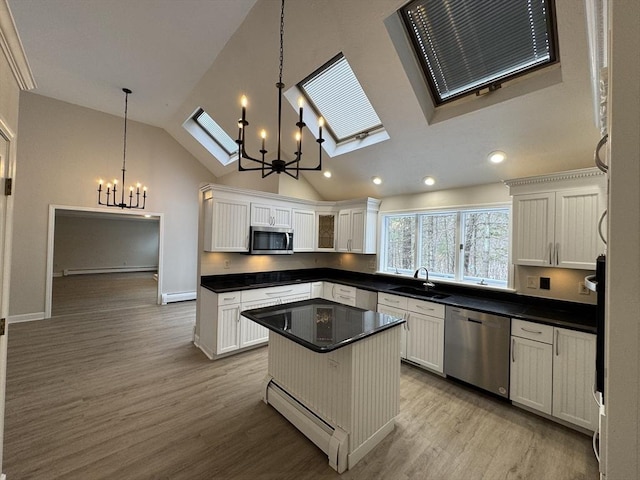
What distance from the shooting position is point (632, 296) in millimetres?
613

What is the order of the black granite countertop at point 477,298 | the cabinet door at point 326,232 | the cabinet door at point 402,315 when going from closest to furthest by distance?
the black granite countertop at point 477,298 → the cabinet door at point 402,315 → the cabinet door at point 326,232

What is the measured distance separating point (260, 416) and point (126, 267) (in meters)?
11.5

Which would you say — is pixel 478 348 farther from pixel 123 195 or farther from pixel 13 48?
pixel 123 195

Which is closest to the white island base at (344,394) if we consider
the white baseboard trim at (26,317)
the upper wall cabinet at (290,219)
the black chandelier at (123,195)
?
the upper wall cabinet at (290,219)

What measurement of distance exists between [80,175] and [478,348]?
22.9 feet

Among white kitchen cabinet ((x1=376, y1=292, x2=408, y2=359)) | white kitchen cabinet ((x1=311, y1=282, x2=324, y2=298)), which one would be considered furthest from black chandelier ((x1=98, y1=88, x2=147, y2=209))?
white kitchen cabinet ((x1=376, y1=292, x2=408, y2=359))

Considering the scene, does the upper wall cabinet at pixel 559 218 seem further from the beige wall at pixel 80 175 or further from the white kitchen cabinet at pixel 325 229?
the beige wall at pixel 80 175

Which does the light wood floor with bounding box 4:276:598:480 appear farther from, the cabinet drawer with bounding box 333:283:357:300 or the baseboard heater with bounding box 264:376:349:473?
the cabinet drawer with bounding box 333:283:357:300

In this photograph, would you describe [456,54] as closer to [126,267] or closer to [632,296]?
[632,296]

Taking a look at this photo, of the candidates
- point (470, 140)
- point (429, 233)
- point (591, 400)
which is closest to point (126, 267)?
point (429, 233)

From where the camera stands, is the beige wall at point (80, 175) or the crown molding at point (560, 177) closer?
the crown molding at point (560, 177)

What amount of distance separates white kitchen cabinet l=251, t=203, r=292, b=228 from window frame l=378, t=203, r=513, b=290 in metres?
1.62

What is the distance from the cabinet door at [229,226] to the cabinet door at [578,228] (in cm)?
368

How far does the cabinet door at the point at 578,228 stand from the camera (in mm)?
2342
